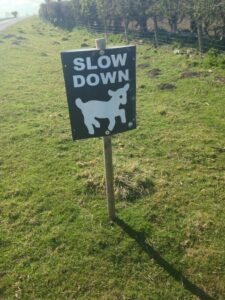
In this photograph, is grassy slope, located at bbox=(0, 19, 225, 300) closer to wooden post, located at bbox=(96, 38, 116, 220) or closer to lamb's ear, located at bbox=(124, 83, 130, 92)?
wooden post, located at bbox=(96, 38, 116, 220)

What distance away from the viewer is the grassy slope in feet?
12.8

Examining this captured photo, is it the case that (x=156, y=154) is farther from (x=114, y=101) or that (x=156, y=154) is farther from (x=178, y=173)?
(x=114, y=101)

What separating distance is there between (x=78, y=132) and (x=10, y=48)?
21327 millimetres

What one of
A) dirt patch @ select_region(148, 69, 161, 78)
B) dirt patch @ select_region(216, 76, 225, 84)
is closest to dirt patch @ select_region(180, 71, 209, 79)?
dirt patch @ select_region(216, 76, 225, 84)

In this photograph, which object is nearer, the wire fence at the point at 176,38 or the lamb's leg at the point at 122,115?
the lamb's leg at the point at 122,115

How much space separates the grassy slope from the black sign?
1559 mm

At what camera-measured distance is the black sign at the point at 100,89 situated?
12.0ft

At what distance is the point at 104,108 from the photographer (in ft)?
13.1

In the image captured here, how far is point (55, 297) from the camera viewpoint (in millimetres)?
3719

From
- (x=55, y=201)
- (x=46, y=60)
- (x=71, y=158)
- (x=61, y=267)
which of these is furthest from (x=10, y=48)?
(x=61, y=267)

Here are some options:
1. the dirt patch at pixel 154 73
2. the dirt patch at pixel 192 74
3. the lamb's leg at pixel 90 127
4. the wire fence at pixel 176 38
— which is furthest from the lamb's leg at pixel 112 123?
the wire fence at pixel 176 38

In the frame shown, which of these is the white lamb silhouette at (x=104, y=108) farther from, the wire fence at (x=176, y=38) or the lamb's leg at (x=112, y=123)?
the wire fence at (x=176, y=38)

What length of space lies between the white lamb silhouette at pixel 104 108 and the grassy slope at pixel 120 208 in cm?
164

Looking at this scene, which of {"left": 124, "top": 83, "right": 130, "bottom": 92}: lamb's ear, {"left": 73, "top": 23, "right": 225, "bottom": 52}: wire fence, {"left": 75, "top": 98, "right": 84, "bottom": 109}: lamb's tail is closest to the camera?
{"left": 75, "top": 98, "right": 84, "bottom": 109}: lamb's tail
